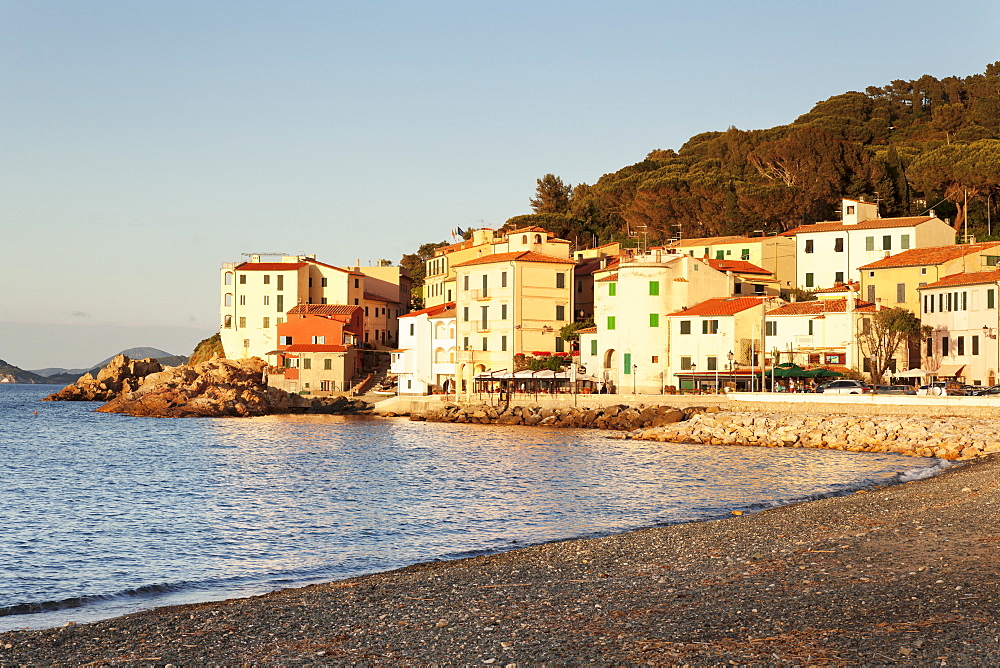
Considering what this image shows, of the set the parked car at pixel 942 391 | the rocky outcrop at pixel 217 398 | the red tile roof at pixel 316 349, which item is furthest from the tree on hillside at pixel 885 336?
the red tile roof at pixel 316 349

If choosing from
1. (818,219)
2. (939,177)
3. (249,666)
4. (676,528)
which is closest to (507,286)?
(818,219)

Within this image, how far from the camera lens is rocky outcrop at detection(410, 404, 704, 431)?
59312 millimetres

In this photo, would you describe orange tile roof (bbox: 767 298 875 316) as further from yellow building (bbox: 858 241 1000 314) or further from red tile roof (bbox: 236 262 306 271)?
red tile roof (bbox: 236 262 306 271)

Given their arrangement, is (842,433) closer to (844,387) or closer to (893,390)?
(893,390)

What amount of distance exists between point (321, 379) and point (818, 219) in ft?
160

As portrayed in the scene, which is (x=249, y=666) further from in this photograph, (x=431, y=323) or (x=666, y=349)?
(x=431, y=323)

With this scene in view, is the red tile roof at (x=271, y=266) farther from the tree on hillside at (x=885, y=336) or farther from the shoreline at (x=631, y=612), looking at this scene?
the shoreline at (x=631, y=612)

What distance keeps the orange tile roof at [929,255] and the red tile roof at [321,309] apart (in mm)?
53710

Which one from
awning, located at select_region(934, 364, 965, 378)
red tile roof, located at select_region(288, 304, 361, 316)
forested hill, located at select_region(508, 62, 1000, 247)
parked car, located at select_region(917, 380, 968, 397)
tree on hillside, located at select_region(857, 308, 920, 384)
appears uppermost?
forested hill, located at select_region(508, 62, 1000, 247)

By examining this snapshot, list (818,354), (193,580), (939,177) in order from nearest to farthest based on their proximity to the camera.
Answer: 1. (193,580)
2. (818,354)
3. (939,177)

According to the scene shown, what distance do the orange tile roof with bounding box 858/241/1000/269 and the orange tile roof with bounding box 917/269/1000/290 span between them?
330 cm

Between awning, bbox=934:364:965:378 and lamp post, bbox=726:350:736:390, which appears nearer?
awning, bbox=934:364:965:378

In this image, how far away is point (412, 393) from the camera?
88.7m

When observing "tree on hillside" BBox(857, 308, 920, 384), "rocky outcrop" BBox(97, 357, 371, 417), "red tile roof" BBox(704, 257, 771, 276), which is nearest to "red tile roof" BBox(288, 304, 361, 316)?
"rocky outcrop" BBox(97, 357, 371, 417)
